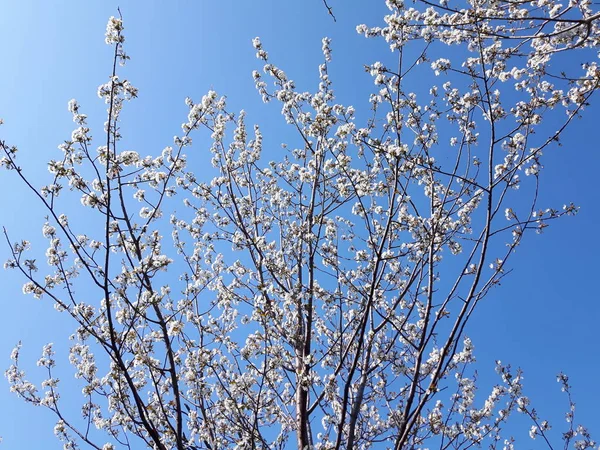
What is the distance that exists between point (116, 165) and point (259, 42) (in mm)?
3797

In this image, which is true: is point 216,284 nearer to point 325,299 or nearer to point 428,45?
point 325,299

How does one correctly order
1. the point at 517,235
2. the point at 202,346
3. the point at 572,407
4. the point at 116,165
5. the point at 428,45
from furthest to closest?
the point at 572,407, the point at 202,346, the point at 517,235, the point at 428,45, the point at 116,165

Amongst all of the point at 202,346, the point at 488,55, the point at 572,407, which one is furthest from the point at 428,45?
the point at 572,407

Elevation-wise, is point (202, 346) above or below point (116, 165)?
below

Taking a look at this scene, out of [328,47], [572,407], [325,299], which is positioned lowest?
[572,407]

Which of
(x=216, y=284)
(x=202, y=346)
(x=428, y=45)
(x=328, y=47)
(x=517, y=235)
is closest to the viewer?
(x=428, y=45)

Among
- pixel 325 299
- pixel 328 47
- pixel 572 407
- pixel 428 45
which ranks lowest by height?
pixel 572 407

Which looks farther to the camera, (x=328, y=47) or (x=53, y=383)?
(x=328, y=47)

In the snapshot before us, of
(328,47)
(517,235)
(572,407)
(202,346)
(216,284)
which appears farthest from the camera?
(328,47)

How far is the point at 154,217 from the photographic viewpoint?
5.37 m

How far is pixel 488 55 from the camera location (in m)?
5.48

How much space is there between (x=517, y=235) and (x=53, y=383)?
20.3 feet

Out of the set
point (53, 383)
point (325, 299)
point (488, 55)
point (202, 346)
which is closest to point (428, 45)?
point (488, 55)

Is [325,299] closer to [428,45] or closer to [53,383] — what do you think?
[428,45]
